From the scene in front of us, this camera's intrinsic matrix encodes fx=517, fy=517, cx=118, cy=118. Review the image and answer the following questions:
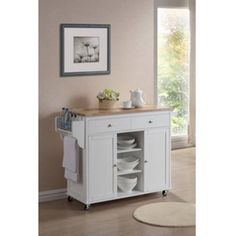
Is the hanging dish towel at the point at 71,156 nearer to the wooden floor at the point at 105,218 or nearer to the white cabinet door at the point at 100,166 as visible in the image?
the white cabinet door at the point at 100,166

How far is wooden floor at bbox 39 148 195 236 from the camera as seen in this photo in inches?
160

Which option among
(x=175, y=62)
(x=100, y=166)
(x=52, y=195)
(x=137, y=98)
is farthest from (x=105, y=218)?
(x=175, y=62)

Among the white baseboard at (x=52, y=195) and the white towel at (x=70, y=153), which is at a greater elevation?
the white towel at (x=70, y=153)

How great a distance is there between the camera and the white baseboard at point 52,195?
4.95 m

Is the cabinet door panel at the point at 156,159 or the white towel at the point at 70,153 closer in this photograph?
the white towel at the point at 70,153

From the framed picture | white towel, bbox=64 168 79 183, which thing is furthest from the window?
white towel, bbox=64 168 79 183

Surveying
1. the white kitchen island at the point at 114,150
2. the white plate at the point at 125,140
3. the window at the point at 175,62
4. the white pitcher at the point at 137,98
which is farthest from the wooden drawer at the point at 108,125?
the window at the point at 175,62

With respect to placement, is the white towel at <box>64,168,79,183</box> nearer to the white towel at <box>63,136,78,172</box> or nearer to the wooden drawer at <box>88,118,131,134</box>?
the white towel at <box>63,136,78,172</box>

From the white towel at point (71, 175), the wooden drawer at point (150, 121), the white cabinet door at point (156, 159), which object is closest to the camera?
the white towel at point (71, 175)

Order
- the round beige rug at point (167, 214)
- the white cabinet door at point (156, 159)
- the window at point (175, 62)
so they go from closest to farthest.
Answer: the round beige rug at point (167, 214) → the white cabinet door at point (156, 159) → the window at point (175, 62)

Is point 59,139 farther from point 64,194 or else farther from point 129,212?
point 129,212

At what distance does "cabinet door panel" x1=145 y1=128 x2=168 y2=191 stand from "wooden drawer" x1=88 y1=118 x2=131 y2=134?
0.30m

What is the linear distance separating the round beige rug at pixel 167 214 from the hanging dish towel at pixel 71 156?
2.17 feet

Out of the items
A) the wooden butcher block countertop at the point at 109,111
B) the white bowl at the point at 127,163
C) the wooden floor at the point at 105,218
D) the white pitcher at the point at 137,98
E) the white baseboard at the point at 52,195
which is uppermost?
the white pitcher at the point at 137,98
